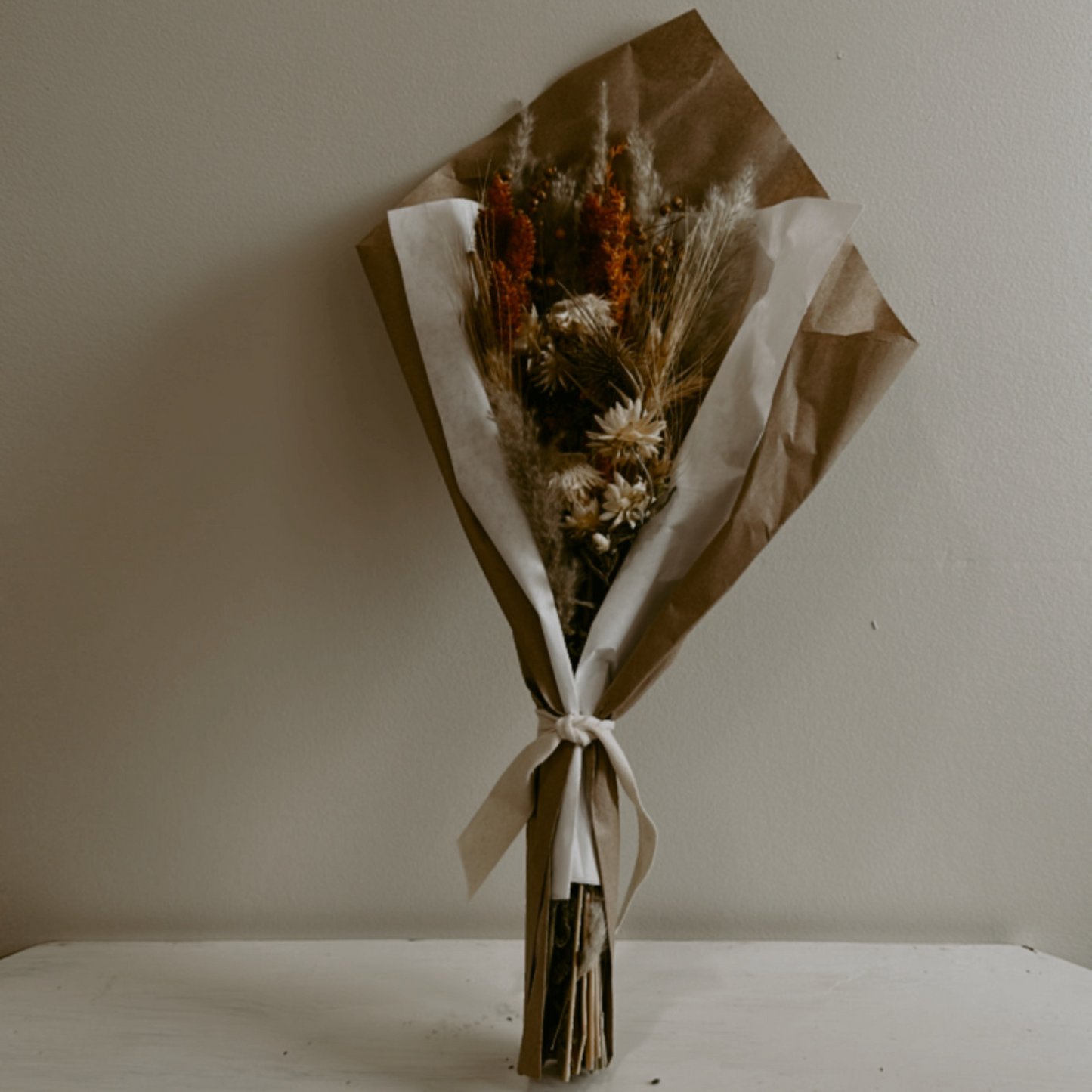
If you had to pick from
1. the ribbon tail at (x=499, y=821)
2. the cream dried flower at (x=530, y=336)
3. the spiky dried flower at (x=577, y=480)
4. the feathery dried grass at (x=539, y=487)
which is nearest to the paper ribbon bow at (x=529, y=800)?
the ribbon tail at (x=499, y=821)

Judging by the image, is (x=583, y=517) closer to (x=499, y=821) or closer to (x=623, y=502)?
(x=623, y=502)

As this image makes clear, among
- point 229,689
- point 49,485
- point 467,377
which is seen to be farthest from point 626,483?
point 49,485

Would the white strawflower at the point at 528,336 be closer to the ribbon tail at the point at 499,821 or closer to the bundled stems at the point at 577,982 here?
the ribbon tail at the point at 499,821

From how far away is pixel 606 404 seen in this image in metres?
0.89

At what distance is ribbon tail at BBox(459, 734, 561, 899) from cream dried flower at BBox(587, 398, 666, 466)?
0.29 meters

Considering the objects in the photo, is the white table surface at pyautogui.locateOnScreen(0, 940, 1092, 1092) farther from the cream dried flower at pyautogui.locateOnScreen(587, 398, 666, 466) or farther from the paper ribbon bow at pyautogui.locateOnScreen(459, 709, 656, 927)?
the cream dried flower at pyautogui.locateOnScreen(587, 398, 666, 466)

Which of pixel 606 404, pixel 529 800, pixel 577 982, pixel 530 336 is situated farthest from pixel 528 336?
pixel 577 982

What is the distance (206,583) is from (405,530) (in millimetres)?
258

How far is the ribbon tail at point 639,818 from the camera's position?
0.87m

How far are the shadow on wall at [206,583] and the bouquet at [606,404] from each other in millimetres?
159

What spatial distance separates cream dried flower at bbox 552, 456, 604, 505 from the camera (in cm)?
85

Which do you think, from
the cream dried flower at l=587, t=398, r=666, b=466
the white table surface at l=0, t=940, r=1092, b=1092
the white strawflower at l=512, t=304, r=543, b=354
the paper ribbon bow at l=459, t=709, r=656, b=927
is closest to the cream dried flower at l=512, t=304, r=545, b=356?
the white strawflower at l=512, t=304, r=543, b=354

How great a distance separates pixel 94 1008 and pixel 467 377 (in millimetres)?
804

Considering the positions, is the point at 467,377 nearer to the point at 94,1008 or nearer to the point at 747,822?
the point at 747,822
